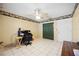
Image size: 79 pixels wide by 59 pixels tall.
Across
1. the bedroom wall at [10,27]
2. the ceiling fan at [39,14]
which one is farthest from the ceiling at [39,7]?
the bedroom wall at [10,27]

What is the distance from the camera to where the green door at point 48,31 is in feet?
5.55

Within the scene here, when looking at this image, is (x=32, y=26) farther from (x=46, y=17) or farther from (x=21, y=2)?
(x=21, y=2)

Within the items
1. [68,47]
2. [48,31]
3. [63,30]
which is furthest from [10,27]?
[68,47]

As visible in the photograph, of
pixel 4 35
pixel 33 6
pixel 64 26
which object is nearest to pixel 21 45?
pixel 4 35

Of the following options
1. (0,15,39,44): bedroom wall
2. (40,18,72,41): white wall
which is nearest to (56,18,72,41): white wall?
(40,18,72,41): white wall

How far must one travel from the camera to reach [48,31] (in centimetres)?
171

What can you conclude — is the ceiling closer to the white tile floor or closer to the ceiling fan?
the ceiling fan

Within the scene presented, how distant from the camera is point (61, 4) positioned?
58.7 inches

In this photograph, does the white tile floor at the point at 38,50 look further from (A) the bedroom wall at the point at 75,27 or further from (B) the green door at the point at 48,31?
(A) the bedroom wall at the point at 75,27

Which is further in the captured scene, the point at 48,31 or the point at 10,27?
the point at 48,31

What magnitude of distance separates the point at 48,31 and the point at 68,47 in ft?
1.44

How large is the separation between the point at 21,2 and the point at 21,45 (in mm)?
698

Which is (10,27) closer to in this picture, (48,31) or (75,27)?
(48,31)

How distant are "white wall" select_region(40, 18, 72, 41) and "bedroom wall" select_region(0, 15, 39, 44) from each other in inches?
15.7
